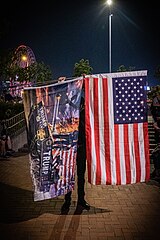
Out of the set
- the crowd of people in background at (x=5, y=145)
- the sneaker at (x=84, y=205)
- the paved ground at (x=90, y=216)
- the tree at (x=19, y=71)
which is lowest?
the paved ground at (x=90, y=216)

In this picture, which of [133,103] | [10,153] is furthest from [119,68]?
[133,103]

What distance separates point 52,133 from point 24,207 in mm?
1723

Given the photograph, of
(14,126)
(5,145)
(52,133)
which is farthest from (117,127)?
(14,126)

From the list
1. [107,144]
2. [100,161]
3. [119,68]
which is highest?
[119,68]

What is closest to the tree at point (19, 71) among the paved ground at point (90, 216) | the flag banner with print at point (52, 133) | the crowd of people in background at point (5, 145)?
the crowd of people in background at point (5, 145)

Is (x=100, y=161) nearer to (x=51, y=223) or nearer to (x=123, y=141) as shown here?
(x=123, y=141)

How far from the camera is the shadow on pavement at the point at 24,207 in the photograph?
4.68 metres

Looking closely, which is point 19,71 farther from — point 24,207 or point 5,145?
point 24,207

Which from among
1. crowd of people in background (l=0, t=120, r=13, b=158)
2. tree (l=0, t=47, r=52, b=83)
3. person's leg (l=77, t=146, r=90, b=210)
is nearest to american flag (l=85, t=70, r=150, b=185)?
person's leg (l=77, t=146, r=90, b=210)

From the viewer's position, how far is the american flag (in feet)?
14.4

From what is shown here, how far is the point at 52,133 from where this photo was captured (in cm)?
441

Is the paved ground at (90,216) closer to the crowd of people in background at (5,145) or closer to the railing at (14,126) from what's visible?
the crowd of people in background at (5,145)

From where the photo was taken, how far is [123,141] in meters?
4.47

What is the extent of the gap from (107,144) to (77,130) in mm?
575
